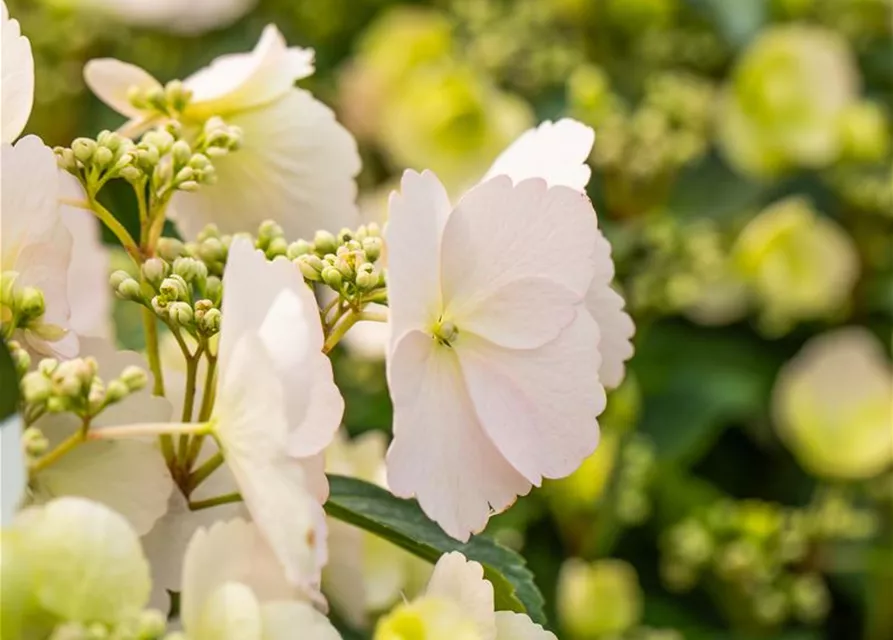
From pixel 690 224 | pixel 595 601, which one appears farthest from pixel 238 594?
pixel 690 224

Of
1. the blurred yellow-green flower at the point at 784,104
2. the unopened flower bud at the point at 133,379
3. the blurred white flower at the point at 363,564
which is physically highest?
the unopened flower bud at the point at 133,379

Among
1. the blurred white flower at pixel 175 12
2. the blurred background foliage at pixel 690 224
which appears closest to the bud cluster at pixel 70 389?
the blurred background foliage at pixel 690 224

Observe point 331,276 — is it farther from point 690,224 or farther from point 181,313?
point 690,224

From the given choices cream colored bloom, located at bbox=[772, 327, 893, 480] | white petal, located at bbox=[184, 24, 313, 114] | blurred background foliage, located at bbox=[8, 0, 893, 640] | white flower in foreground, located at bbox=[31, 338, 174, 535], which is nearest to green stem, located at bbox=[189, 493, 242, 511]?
white flower in foreground, located at bbox=[31, 338, 174, 535]

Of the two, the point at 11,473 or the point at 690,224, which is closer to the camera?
the point at 11,473

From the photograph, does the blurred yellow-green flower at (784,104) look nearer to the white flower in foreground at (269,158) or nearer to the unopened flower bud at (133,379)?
the white flower in foreground at (269,158)

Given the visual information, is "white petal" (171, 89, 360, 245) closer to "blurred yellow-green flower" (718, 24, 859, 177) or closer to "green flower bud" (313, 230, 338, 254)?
"green flower bud" (313, 230, 338, 254)

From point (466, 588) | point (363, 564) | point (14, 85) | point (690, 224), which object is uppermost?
point (14, 85)
